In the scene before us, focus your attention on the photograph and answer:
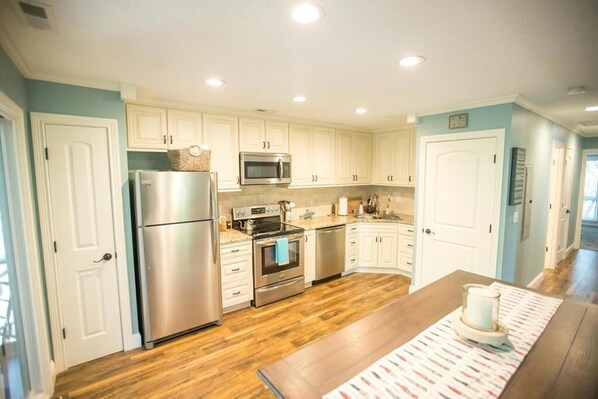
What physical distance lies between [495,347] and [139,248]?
8.53 feet

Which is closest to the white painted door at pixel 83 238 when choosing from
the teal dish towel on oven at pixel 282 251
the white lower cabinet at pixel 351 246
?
the teal dish towel on oven at pixel 282 251

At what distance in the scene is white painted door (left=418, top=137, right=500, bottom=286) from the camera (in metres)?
2.98

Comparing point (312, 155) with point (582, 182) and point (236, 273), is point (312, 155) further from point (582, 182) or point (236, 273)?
point (582, 182)

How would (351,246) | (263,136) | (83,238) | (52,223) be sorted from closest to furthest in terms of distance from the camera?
1. (52,223)
2. (83,238)
3. (263,136)
4. (351,246)

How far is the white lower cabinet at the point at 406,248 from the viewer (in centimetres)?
410

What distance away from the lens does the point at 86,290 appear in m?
2.36

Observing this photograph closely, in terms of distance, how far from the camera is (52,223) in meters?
2.19

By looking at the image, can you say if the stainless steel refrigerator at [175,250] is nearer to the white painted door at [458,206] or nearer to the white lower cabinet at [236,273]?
the white lower cabinet at [236,273]

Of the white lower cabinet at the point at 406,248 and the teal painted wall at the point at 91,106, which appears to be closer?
the teal painted wall at the point at 91,106

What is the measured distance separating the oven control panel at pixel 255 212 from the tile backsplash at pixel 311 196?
0.09m

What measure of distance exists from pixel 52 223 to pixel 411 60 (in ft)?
9.55

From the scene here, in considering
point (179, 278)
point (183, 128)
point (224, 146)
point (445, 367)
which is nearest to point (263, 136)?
point (224, 146)

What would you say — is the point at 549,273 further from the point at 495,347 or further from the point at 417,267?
the point at 495,347

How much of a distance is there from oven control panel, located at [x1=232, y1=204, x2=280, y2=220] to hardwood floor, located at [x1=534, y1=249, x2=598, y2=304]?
3.82 meters
